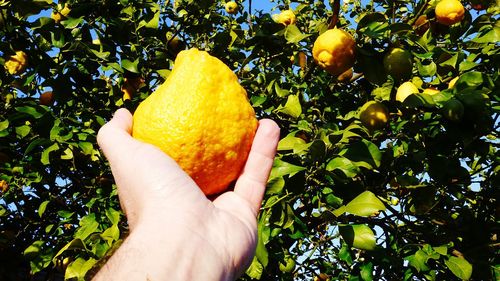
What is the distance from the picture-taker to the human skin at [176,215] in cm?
114

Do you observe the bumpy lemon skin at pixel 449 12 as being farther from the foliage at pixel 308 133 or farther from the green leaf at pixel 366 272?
the green leaf at pixel 366 272

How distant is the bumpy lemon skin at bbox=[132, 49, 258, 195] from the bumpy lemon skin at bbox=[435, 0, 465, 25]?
140cm

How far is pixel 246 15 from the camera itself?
11.4 ft

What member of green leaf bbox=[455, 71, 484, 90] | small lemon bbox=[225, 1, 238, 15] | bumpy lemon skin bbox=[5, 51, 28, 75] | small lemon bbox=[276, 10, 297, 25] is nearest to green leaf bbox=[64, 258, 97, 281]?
bumpy lemon skin bbox=[5, 51, 28, 75]

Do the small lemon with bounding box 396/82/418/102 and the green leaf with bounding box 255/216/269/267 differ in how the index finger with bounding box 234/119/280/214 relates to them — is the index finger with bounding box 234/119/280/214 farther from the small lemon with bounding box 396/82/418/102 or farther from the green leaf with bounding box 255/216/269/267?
the small lemon with bounding box 396/82/418/102

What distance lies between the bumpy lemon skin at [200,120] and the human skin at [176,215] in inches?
1.8

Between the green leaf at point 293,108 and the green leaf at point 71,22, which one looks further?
the green leaf at point 71,22

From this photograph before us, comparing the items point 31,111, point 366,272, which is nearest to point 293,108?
point 366,272

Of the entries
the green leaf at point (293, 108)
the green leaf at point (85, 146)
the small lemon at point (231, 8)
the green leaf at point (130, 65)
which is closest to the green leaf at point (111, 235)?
the green leaf at point (85, 146)

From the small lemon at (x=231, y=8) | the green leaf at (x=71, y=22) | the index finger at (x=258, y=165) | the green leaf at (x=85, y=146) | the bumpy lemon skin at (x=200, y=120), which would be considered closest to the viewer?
the bumpy lemon skin at (x=200, y=120)

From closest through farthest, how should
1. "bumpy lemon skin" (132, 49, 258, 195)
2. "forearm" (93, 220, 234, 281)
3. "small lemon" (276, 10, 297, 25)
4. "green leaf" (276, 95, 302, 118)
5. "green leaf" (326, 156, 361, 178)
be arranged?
1. "forearm" (93, 220, 234, 281)
2. "bumpy lemon skin" (132, 49, 258, 195)
3. "green leaf" (326, 156, 361, 178)
4. "green leaf" (276, 95, 302, 118)
5. "small lemon" (276, 10, 297, 25)

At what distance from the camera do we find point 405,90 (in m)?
Answer: 2.18

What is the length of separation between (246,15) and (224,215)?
95.0 inches

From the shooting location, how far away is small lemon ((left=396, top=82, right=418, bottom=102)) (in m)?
2.15
